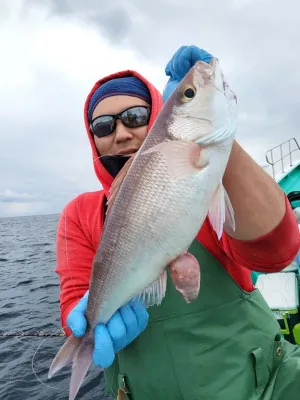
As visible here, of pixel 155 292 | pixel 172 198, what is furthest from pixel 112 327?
pixel 172 198

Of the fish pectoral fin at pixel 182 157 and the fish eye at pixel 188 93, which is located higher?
the fish eye at pixel 188 93

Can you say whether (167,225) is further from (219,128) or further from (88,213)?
(88,213)

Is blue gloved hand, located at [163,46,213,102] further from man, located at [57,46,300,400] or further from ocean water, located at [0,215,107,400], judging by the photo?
ocean water, located at [0,215,107,400]

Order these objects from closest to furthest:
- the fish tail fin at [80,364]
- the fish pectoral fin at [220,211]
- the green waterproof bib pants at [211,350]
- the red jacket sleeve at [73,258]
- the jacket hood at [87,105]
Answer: the fish pectoral fin at [220,211] → the fish tail fin at [80,364] → the green waterproof bib pants at [211,350] → the red jacket sleeve at [73,258] → the jacket hood at [87,105]

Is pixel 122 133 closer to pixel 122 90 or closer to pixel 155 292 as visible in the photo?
pixel 122 90

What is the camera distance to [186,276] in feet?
6.05

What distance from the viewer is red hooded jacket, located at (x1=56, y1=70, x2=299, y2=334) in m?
1.98

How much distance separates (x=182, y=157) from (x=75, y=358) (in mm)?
1357

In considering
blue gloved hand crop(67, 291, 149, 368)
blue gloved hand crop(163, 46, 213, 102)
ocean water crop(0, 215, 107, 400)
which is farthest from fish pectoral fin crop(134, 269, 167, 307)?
ocean water crop(0, 215, 107, 400)

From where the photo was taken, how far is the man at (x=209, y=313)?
6.48ft

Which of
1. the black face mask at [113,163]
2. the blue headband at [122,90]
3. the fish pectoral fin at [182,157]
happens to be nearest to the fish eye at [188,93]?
the fish pectoral fin at [182,157]

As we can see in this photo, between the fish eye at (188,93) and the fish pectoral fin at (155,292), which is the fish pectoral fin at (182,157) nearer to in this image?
the fish eye at (188,93)

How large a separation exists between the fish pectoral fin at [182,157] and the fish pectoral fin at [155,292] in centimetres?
55

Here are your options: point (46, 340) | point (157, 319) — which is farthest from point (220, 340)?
point (46, 340)
